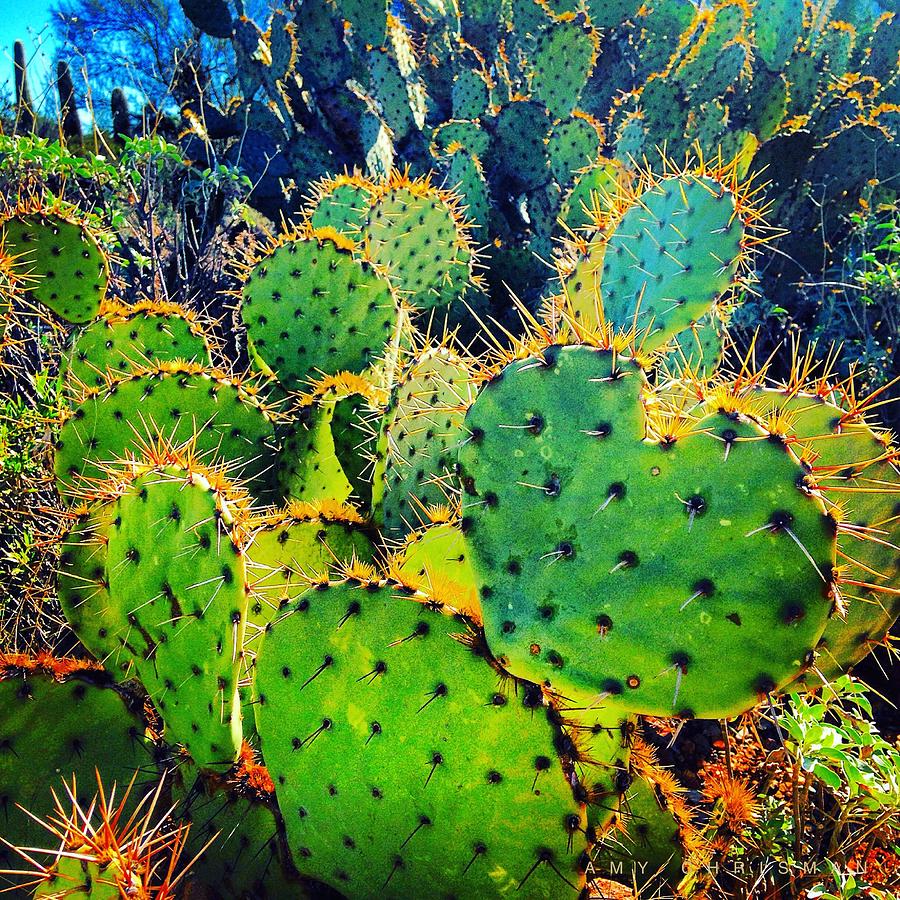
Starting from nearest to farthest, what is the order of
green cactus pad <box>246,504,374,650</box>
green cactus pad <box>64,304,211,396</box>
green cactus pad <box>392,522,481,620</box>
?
green cactus pad <box>392,522,481,620</box>, green cactus pad <box>246,504,374,650</box>, green cactus pad <box>64,304,211,396</box>

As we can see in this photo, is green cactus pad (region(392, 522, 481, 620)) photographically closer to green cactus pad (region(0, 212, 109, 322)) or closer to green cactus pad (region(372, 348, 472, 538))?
green cactus pad (region(372, 348, 472, 538))

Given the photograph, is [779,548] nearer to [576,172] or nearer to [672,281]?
[672,281]

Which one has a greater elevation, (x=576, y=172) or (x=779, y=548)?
(x=576, y=172)

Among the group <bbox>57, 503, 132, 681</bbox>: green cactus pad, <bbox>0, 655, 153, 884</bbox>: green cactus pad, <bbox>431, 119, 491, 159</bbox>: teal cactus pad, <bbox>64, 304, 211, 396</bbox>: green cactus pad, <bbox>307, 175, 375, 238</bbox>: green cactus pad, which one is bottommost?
<bbox>0, 655, 153, 884</bbox>: green cactus pad

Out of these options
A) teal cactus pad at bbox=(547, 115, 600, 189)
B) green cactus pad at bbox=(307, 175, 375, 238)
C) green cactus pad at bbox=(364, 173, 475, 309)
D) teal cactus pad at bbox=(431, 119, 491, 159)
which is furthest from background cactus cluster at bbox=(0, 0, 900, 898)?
teal cactus pad at bbox=(431, 119, 491, 159)

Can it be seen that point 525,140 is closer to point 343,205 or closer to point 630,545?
point 343,205

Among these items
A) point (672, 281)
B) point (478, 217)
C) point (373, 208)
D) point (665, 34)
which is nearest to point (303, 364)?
point (373, 208)

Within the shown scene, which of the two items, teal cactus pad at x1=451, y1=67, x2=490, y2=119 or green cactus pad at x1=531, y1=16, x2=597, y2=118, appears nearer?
green cactus pad at x1=531, y1=16, x2=597, y2=118
